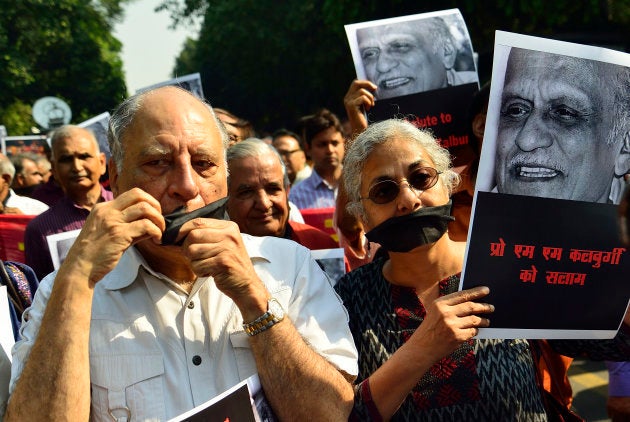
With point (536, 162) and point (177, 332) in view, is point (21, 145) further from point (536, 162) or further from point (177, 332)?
point (536, 162)

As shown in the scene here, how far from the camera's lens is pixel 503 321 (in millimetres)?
2174

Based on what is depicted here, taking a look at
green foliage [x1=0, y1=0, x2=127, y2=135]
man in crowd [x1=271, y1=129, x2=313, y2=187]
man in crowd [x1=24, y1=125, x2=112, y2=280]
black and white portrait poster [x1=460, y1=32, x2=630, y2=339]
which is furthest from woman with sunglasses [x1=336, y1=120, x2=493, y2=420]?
green foliage [x1=0, y1=0, x2=127, y2=135]

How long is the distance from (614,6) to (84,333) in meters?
17.6

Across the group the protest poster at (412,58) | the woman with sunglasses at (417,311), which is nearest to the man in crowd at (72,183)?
the protest poster at (412,58)

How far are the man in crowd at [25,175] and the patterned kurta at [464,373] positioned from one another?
7843 mm

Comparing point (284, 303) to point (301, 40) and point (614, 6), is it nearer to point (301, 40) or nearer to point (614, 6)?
point (614, 6)

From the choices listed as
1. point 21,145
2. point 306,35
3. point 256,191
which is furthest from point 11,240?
point 306,35

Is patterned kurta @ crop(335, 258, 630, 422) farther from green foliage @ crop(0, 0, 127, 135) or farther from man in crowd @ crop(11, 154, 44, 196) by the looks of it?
green foliage @ crop(0, 0, 127, 135)

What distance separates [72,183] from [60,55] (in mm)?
28427

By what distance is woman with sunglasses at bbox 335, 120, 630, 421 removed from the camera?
2.18 m

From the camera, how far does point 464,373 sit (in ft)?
7.80

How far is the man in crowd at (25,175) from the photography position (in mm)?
9375

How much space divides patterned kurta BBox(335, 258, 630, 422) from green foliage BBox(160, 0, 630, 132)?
42.8 feet

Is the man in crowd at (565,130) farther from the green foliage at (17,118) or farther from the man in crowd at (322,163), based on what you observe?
the green foliage at (17,118)
